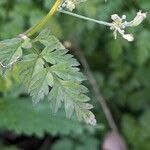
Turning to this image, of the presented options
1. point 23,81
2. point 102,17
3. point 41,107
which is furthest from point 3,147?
point 23,81

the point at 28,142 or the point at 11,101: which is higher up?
the point at 11,101

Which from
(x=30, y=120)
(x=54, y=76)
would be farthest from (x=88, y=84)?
(x=54, y=76)

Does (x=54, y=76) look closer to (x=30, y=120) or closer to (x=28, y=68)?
(x=28, y=68)

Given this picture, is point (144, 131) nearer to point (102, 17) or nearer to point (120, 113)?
point (120, 113)

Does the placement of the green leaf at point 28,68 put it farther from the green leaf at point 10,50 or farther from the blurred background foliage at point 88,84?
the blurred background foliage at point 88,84

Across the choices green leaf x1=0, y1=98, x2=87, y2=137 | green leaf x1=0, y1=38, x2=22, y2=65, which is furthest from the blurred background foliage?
green leaf x1=0, y1=38, x2=22, y2=65

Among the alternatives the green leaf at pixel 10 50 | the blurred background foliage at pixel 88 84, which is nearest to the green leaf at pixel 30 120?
the blurred background foliage at pixel 88 84
